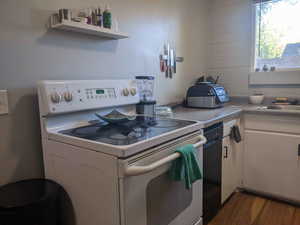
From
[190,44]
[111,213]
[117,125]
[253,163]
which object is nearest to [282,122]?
[253,163]

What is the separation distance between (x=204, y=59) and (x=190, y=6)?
666 millimetres

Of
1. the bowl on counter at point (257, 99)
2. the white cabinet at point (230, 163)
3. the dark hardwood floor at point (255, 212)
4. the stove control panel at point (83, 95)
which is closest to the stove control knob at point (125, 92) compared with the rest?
the stove control panel at point (83, 95)

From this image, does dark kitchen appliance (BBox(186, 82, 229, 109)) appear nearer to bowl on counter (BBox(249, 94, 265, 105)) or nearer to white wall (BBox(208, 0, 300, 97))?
bowl on counter (BBox(249, 94, 265, 105))

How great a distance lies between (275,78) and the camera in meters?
2.59

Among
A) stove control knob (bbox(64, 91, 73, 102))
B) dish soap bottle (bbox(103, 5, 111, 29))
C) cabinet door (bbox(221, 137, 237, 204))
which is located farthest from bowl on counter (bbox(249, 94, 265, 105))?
stove control knob (bbox(64, 91, 73, 102))

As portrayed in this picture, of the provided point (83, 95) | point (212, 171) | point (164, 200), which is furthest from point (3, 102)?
point (212, 171)

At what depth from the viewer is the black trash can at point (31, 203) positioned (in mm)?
984

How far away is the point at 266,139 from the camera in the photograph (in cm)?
221

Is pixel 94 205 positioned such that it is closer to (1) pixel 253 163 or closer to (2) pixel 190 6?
(1) pixel 253 163

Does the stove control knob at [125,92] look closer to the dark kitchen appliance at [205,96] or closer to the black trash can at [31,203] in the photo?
the black trash can at [31,203]

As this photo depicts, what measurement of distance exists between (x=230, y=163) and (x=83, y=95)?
1.44 meters

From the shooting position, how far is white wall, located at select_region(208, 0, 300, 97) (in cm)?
275

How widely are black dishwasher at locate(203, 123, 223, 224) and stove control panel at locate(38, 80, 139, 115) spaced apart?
613 millimetres

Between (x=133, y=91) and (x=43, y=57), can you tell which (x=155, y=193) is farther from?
(x=43, y=57)
